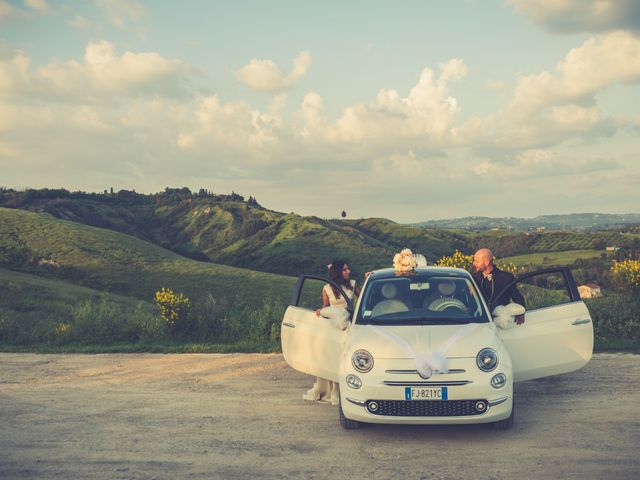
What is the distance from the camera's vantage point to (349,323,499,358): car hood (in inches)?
229

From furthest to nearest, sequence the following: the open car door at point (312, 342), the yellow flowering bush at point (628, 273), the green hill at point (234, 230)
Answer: the green hill at point (234, 230), the yellow flowering bush at point (628, 273), the open car door at point (312, 342)

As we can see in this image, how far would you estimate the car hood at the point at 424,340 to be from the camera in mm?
5824

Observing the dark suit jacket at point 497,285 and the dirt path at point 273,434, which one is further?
the dark suit jacket at point 497,285

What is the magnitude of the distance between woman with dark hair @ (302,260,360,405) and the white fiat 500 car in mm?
458

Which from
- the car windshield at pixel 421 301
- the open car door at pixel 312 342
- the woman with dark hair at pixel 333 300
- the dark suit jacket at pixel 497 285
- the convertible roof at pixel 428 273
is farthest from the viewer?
the dark suit jacket at pixel 497 285

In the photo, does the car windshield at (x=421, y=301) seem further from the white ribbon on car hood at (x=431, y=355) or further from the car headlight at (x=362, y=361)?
the car headlight at (x=362, y=361)

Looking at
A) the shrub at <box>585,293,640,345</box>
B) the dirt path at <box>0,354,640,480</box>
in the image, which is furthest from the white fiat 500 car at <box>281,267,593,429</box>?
the shrub at <box>585,293,640,345</box>

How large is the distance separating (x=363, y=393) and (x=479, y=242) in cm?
13683

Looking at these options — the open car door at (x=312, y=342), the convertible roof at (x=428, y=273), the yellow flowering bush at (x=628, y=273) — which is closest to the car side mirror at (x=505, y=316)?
the convertible roof at (x=428, y=273)

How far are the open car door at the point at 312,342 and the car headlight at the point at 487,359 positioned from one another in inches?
65.4

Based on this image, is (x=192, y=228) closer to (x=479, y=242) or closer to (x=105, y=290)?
(x=479, y=242)

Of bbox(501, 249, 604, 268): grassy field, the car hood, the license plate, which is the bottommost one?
the license plate

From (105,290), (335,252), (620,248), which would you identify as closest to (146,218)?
(335,252)

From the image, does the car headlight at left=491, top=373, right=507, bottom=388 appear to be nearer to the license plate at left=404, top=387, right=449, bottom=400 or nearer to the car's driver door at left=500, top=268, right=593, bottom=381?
the license plate at left=404, top=387, right=449, bottom=400
